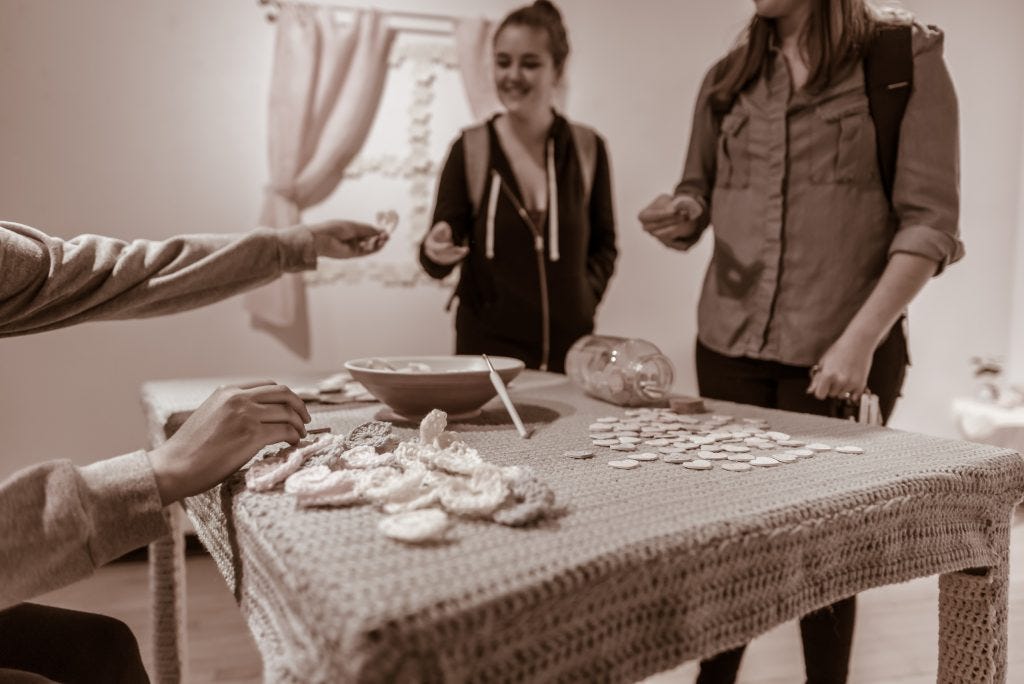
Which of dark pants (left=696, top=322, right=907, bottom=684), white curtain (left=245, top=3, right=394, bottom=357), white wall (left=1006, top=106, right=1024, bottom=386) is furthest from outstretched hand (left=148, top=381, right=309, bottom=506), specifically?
white wall (left=1006, top=106, right=1024, bottom=386)

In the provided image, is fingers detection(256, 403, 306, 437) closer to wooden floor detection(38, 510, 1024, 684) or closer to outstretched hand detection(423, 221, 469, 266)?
outstretched hand detection(423, 221, 469, 266)

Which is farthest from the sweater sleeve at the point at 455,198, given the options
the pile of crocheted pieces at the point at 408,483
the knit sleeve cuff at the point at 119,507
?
the knit sleeve cuff at the point at 119,507

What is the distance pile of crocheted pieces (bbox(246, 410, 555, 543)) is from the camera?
624 millimetres

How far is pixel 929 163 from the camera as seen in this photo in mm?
1260

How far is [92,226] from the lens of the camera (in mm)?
2775

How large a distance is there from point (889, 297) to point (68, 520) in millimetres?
1144

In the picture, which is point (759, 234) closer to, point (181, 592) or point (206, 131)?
point (181, 592)

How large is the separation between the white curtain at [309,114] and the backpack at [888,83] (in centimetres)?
211

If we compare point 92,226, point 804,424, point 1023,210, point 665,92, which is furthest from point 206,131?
point 1023,210

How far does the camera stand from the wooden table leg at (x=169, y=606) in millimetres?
1281

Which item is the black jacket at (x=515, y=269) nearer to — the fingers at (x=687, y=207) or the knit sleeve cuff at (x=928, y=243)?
the fingers at (x=687, y=207)

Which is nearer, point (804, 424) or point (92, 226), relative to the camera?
point (804, 424)

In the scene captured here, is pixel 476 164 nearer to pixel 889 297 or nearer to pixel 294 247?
pixel 294 247

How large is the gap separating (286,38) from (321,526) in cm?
270
